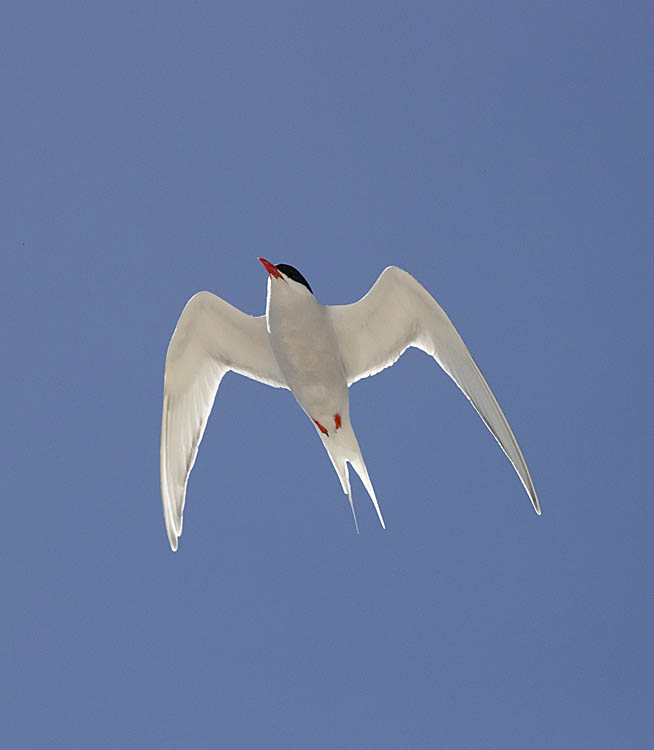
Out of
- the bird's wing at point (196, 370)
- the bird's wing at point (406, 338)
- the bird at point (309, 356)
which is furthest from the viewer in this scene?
the bird's wing at point (196, 370)

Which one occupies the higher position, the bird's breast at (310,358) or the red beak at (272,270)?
the red beak at (272,270)

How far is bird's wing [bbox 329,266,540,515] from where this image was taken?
6.52 m

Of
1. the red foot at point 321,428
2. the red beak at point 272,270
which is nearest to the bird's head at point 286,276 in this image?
the red beak at point 272,270

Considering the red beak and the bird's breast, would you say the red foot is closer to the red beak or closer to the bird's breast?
the bird's breast

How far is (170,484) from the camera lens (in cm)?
735

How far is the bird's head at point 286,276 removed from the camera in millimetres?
6789

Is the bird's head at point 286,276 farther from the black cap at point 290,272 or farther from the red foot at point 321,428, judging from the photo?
the red foot at point 321,428

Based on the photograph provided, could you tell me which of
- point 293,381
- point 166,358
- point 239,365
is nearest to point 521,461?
point 293,381

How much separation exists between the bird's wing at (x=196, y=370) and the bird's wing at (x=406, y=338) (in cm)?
82

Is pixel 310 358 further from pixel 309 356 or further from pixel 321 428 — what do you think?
pixel 321 428

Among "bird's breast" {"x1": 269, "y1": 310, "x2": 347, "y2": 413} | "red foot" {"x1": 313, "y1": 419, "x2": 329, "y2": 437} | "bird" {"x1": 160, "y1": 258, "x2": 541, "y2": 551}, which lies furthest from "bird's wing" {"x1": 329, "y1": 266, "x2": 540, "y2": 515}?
"red foot" {"x1": 313, "y1": 419, "x2": 329, "y2": 437}

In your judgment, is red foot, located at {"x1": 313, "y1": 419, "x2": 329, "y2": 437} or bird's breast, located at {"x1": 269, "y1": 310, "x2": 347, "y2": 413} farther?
red foot, located at {"x1": 313, "y1": 419, "x2": 329, "y2": 437}

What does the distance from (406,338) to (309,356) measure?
975 mm

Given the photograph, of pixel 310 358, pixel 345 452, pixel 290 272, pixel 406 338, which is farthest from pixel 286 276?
pixel 345 452
